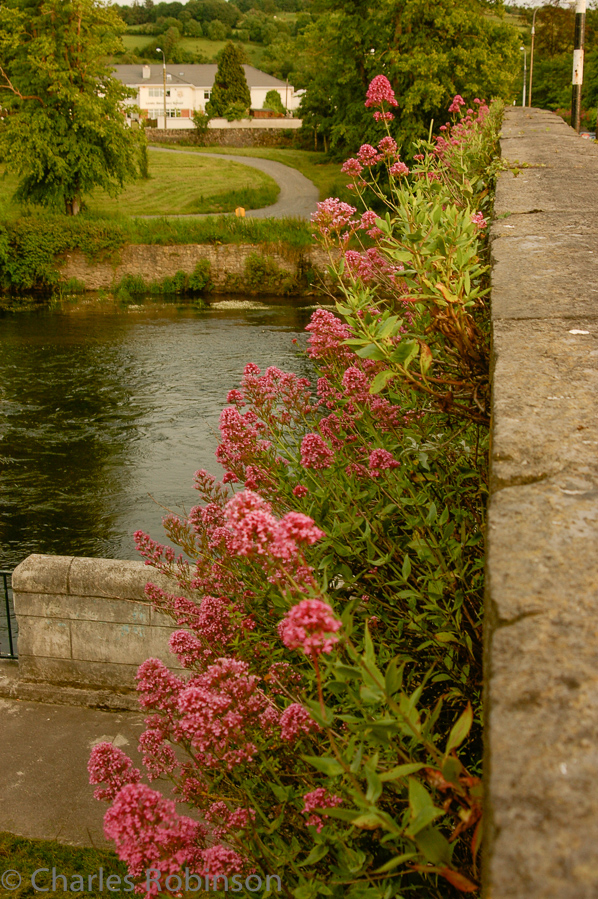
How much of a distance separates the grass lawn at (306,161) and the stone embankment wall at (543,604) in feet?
137

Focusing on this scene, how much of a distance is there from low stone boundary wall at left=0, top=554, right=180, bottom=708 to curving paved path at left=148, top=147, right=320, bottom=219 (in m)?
28.0

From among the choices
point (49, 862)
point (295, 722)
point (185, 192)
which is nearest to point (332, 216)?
point (295, 722)

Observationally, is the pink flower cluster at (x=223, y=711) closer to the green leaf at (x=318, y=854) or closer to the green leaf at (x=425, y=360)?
the green leaf at (x=318, y=854)

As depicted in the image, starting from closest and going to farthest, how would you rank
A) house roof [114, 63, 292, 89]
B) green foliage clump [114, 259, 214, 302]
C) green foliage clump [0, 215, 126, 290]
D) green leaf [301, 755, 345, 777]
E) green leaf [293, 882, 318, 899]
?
green leaf [301, 755, 345, 777]
green leaf [293, 882, 318, 899]
green foliage clump [0, 215, 126, 290]
green foliage clump [114, 259, 214, 302]
house roof [114, 63, 292, 89]

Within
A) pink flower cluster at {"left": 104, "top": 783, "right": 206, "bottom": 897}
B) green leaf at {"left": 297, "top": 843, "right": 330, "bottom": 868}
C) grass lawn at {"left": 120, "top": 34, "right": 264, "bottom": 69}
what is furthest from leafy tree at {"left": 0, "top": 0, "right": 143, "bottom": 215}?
grass lawn at {"left": 120, "top": 34, "right": 264, "bottom": 69}

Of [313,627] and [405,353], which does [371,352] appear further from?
[313,627]

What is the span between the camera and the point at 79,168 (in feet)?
115

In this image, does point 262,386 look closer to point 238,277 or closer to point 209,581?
point 209,581

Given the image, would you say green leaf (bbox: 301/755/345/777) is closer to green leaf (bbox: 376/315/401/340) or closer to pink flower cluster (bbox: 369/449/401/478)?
green leaf (bbox: 376/315/401/340)

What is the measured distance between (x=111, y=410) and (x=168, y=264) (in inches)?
654

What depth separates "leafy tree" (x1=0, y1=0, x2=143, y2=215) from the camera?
3469 centimetres

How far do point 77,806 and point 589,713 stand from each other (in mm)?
4153

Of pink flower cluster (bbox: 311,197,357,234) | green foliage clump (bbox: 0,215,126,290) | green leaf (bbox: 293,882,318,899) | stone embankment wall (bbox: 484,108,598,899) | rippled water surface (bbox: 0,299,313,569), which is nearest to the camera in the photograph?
stone embankment wall (bbox: 484,108,598,899)

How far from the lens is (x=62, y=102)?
36031 mm
